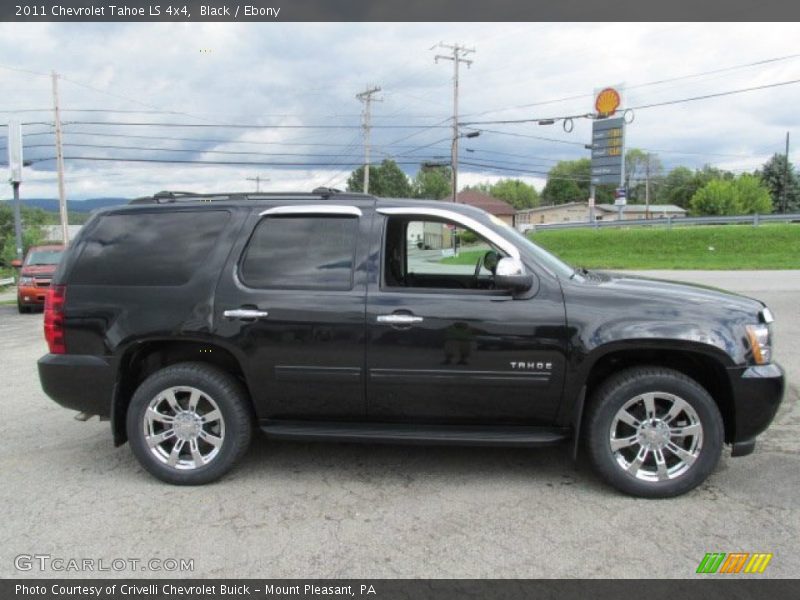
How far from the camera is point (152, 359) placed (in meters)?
4.22

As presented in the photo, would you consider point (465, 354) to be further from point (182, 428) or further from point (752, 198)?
point (752, 198)

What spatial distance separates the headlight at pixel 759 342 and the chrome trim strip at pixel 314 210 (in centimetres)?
258

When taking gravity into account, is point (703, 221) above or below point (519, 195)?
below

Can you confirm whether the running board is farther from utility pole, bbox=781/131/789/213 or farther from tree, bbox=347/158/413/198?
utility pole, bbox=781/131/789/213

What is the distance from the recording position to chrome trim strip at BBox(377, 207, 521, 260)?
153 inches

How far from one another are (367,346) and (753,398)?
7.80ft

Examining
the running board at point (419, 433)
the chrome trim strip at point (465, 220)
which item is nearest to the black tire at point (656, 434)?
the running board at point (419, 433)

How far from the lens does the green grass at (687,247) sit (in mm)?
23781

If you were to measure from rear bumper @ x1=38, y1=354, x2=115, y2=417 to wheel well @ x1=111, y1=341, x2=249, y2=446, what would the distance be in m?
0.08

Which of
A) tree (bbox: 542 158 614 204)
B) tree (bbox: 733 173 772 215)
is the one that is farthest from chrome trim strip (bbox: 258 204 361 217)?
tree (bbox: 542 158 614 204)

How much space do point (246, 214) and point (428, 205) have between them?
1.24 meters

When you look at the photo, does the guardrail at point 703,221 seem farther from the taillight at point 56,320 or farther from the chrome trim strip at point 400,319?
the taillight at point 56,320
